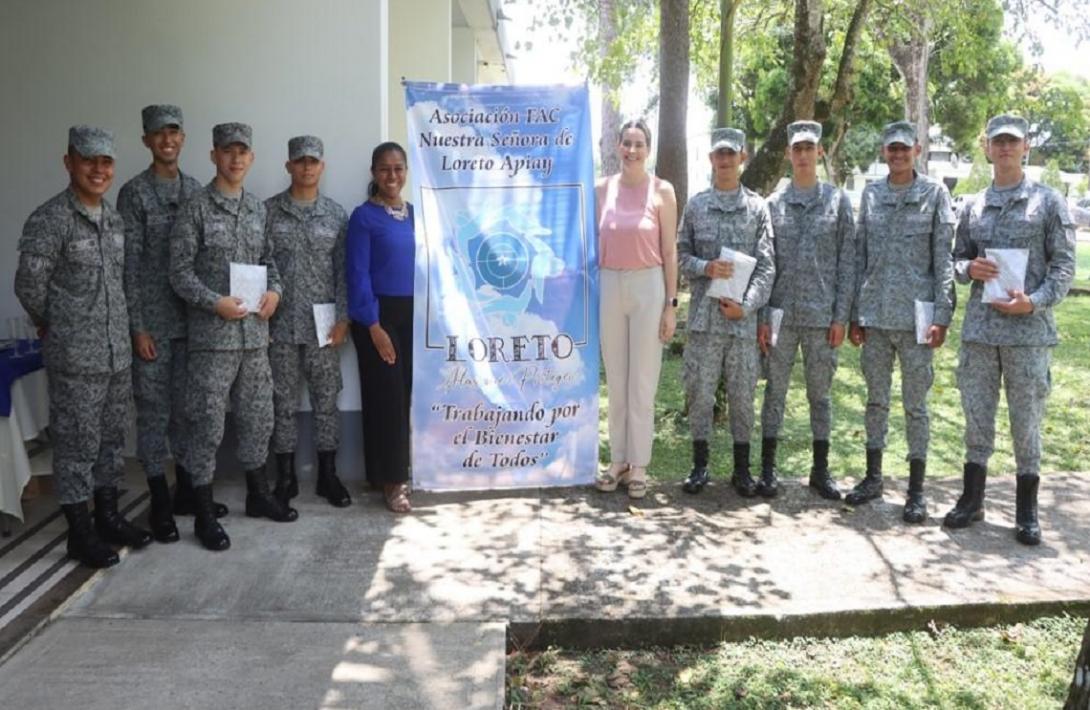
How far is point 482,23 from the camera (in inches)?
456

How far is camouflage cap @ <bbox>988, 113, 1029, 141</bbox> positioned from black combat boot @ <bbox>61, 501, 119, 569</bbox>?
449 cm

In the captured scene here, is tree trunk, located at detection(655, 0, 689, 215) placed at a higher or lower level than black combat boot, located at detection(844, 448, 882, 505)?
higher

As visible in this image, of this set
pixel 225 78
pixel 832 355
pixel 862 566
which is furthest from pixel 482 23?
pixel 862 566

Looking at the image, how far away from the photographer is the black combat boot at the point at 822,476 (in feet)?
16.7

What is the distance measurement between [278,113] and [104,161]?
1334 millimetres

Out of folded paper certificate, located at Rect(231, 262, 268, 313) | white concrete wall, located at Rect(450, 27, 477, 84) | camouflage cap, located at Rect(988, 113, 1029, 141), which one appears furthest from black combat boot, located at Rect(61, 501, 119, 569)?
white concrete wall, located at Rect(450, 27, 477, 84)

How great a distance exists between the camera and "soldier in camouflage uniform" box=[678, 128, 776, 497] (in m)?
4.87

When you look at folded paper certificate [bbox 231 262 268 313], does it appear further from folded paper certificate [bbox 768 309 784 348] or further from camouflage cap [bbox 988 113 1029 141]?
camouflage cap [bbox 988 113 1029 141]

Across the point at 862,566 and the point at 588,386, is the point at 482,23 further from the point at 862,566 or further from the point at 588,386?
the point at 862,566

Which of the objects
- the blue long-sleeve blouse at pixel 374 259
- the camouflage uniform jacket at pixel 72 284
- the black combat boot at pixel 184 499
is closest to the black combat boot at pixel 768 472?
the blue long-sleeve blouse at pixel 374 259

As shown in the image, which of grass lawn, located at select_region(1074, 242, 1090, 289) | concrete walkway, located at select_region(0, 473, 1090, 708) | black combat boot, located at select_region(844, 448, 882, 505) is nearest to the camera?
concrete walkway, located at select_region(0, 473, 1090, 708)

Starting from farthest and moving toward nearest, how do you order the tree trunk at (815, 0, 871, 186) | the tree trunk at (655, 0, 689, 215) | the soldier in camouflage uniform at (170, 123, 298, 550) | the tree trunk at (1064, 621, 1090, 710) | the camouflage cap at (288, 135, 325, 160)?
the tree trunk at (655, 0, 689, 215) → the tree trunk at (815, 0, 871, 186) → the camouflage cap at (288, 135, 325, 160) → the soldier in camouflage uniform at (170, 123, 298, 550) → the tree trunk at (1064, 621, 1090, 710)

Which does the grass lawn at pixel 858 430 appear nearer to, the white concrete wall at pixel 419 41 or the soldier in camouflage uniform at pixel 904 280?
the soldier in camouflage uniform at pixel 904 280

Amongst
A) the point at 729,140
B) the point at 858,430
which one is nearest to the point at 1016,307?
the point at 729,140
